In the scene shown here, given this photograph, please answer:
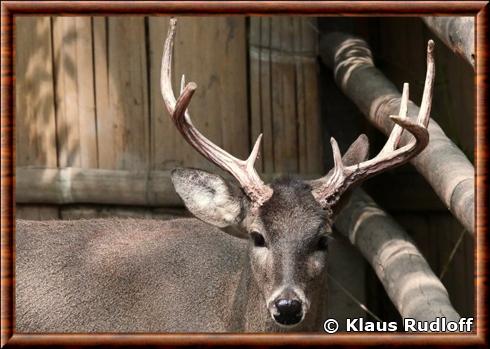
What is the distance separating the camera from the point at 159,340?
5.33 metres

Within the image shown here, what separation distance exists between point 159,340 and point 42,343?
23.1 inches

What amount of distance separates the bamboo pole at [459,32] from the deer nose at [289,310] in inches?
59.2

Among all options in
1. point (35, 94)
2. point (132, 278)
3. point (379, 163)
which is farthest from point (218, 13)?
point (35, 94)

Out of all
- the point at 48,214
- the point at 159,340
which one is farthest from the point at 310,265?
the point at 48,214

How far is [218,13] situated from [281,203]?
1.01 metres

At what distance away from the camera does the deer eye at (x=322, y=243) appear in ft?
18.8

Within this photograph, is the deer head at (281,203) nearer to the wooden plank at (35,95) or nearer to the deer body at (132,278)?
the deer body at (132,278)

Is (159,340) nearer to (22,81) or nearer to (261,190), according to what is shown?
(261,190)

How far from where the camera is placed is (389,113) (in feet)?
23.7

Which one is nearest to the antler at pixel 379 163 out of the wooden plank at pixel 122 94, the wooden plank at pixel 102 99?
the wooden plank at pixel 122 94

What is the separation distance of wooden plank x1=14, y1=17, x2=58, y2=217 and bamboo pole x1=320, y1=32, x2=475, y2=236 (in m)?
2.05

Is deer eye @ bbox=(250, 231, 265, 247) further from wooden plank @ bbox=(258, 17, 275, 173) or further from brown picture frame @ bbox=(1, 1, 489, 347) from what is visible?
wooden plank @ bbox=(258, 17, 275, 173)

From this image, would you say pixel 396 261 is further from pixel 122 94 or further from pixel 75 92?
pixel 75 92

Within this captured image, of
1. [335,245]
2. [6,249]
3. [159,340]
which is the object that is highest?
[6,249]
